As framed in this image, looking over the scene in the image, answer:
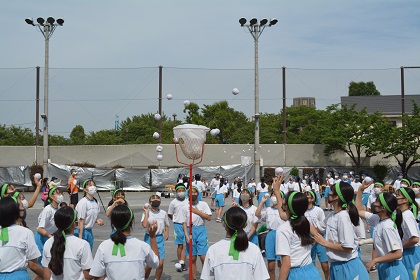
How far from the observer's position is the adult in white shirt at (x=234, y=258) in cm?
510

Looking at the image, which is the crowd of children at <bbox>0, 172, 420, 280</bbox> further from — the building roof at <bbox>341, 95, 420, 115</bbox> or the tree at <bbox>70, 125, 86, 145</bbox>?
the tree at <bbox>70, 125, 86, 145</bbox>

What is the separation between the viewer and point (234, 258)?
511cm

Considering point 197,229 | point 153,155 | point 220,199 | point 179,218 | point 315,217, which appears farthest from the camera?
point 153,155

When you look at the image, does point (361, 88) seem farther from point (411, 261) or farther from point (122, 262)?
point (122, 262)

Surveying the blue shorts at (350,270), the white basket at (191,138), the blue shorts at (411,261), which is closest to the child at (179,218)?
the white basket at (191,138)

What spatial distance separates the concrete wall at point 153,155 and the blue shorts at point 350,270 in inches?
1307

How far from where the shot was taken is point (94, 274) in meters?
5.39

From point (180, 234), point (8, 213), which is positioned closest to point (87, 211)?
point (180, 234)

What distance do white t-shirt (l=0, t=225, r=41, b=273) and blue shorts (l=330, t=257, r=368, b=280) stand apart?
3.26m

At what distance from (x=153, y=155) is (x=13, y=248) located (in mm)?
34439

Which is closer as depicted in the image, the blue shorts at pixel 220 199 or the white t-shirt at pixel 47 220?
the white t-shirt at pixel 47 220

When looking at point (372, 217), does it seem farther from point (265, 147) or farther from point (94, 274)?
point (265, 147)

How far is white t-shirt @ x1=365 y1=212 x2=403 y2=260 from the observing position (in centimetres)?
642

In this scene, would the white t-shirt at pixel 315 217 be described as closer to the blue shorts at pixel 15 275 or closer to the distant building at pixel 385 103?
the blue shorts at pixel 15 275
